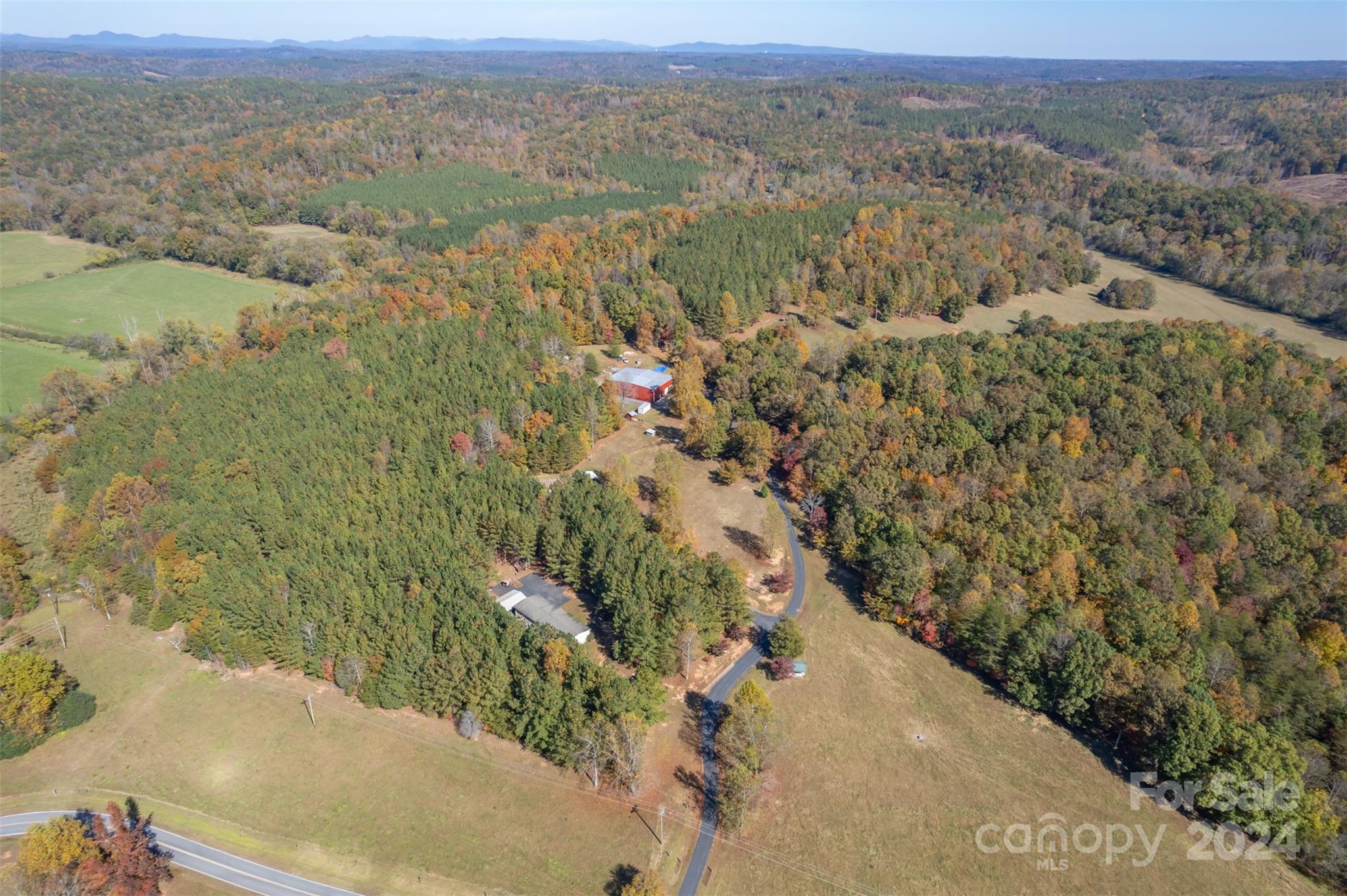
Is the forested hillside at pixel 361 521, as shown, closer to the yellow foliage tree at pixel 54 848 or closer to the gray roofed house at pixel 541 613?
the gray roofed house at pixel 541 613

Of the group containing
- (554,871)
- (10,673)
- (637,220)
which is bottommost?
(554,871)

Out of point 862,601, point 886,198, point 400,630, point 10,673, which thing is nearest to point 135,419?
point 10,673

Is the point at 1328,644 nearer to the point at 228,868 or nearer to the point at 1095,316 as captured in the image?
the point at 228,868

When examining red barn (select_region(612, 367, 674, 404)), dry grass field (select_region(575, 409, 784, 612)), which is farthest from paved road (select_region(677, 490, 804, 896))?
red barn (select_region(612, 367, 674, 404))

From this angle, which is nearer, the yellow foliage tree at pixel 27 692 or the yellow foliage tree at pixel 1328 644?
the yellow foliage tree at pixel 27 692

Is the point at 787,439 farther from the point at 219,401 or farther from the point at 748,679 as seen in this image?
the point at 219,401

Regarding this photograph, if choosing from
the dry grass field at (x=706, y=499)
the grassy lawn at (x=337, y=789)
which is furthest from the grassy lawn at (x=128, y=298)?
the grassy lawn at (x=337, y=789)
